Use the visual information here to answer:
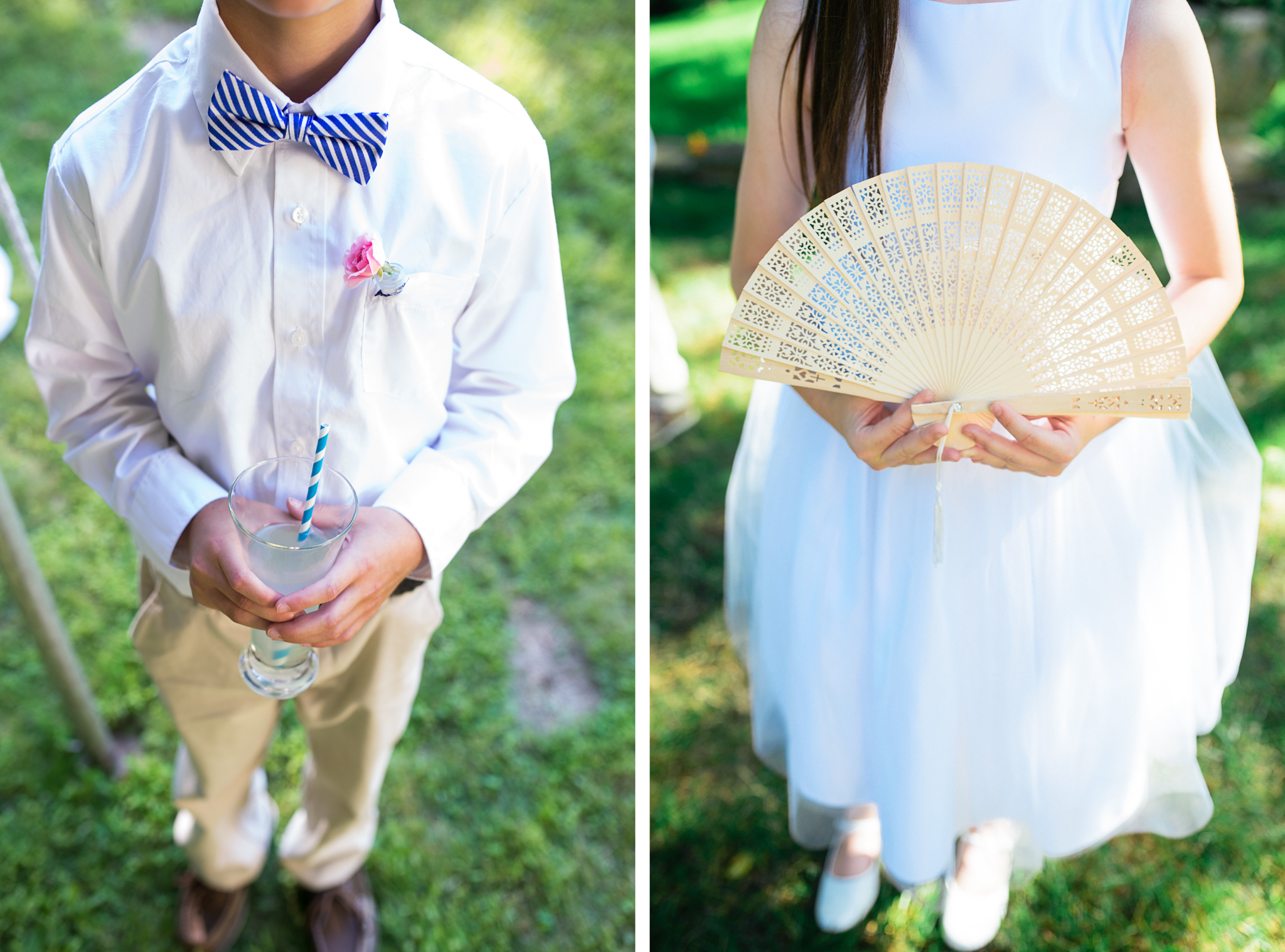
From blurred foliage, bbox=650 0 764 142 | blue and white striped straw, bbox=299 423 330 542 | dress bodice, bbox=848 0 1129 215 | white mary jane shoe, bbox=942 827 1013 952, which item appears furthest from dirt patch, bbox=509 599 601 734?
blurred foliage, bbox=650 0 764 142

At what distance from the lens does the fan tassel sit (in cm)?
153

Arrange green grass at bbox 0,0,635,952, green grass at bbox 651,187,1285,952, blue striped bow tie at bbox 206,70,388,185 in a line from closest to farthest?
blue striped bow tie at bbox 206,70,388,185
green grass at bbox 651,187,1285,952
green grass at bbox 0,0,635,952

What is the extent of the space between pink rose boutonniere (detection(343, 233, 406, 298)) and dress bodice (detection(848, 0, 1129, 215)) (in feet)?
2.52

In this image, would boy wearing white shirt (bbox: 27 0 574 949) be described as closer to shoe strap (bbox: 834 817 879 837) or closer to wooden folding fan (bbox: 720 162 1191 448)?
wooden folding fan (bbox: 720 162 1191 448)

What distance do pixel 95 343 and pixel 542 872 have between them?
1.60m

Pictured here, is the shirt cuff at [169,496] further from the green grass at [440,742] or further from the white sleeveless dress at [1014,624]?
the green grass at [440,742]

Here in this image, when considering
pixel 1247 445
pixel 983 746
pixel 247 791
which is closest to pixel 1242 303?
pixel 1247 445

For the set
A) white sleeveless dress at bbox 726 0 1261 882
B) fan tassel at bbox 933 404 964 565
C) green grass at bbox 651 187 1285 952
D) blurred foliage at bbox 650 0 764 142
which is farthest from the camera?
blurred foliage at bbox 650 0 764 142

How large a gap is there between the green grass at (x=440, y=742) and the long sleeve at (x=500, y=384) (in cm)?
119

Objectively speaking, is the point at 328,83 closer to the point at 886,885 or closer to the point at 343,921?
the point at 343,921

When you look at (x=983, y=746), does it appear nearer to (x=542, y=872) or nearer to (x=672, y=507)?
(x=542, y=872)

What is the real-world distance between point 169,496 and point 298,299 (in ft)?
1.16

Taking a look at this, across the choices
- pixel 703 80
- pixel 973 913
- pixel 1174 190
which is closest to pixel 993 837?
pixel 973 913

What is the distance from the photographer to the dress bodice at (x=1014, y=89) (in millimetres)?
1528
